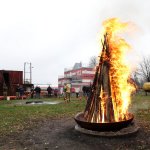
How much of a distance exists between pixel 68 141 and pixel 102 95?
2.22 metres

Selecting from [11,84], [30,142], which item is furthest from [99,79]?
[11,84]

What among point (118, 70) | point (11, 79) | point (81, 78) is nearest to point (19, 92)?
point (11, 79)

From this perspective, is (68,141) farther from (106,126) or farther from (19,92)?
(19,92)

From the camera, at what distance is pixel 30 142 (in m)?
→ 8.74

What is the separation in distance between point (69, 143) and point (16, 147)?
168cm

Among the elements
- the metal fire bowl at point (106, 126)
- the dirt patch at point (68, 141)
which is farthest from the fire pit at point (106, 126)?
the dirt patch at point (68, 141)

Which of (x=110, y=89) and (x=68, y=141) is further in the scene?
(x=110, y=89)

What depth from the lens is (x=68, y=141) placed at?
8688mm

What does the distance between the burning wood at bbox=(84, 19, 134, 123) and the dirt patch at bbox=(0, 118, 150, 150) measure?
2.85ft

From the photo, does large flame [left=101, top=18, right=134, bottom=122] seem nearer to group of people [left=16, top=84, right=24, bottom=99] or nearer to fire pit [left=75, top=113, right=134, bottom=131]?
fire pit [left=75, top=113, right=134, bottom=131]

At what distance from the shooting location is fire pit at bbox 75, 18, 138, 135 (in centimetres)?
951

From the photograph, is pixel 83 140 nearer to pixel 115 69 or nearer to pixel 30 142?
pixel 30 142

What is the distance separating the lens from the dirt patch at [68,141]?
816cm

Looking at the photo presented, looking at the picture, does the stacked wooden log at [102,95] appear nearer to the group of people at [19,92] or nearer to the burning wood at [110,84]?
the burning wood at [110,84]
